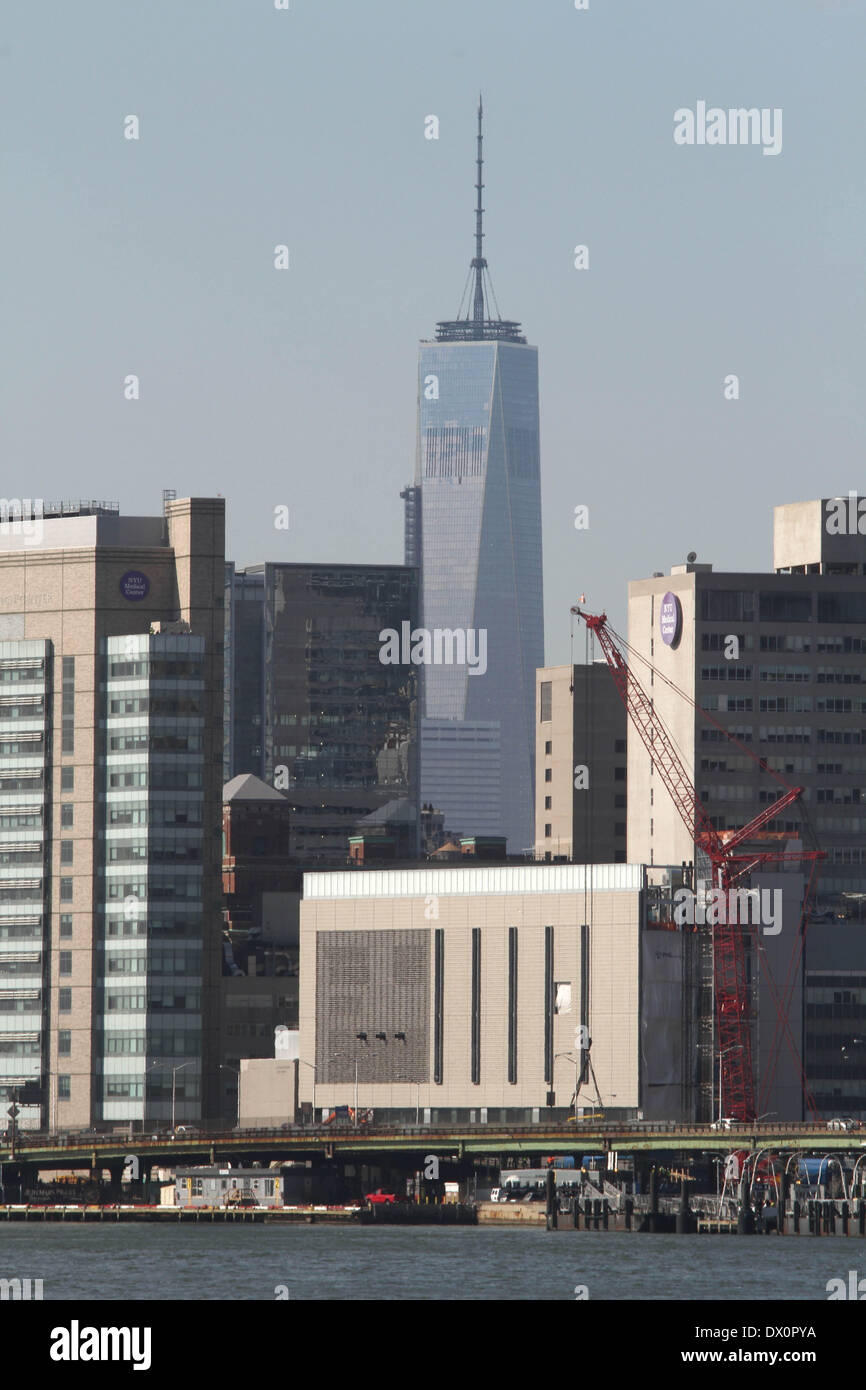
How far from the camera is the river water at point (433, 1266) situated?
145 meters

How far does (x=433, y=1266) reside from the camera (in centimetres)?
16350

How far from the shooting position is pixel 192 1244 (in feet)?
621

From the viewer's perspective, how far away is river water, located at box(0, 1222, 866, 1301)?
144875 mm
